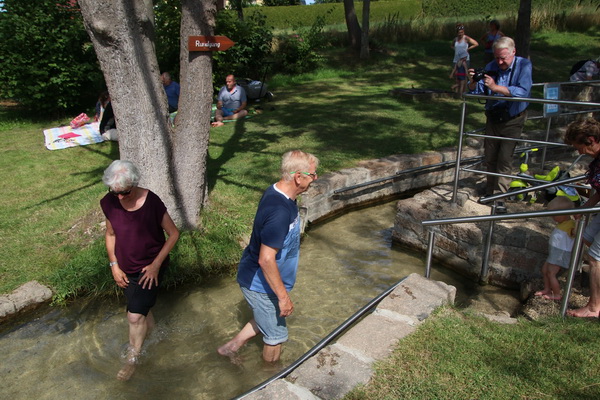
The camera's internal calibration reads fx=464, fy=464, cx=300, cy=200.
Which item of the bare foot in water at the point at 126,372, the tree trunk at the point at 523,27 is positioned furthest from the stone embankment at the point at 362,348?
the tree trunk at the point at 523,27

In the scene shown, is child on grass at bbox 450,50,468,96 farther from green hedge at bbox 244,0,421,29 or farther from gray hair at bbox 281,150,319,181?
green hedge at bbox 244,0,421,29

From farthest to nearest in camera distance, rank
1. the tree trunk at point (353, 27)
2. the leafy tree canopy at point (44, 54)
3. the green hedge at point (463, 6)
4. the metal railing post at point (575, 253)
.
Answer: the green hedge at point (463, 6) → the tree trunk at point (353, 27) → the leafy tree canopy at point (44, 54) → the metal railing post at point (575, 253)

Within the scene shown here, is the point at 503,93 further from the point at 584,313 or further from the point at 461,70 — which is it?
the point at 461,70

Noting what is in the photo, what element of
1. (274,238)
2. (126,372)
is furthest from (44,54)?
(274,238)

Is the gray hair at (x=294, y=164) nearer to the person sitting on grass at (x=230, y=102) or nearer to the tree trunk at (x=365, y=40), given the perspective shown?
the person sitting on grass at (x=230, y=102)

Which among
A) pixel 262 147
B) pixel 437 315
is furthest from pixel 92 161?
pixel 437 315

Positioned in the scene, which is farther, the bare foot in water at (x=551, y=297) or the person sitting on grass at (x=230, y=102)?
the person sitting on grass at (x=230, y=102)

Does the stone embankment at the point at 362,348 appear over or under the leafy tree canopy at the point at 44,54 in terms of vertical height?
under

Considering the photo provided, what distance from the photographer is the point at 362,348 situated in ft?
9.52

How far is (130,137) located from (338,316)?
2.74 metres

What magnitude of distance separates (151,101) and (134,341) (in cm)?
238

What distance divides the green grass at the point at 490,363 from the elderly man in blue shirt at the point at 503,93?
2.49 meters

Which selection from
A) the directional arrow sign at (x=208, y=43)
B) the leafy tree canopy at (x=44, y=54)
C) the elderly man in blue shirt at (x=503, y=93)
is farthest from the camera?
the leafy tree canopy at (x=44, y=54)

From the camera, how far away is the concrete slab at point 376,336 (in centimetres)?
287
